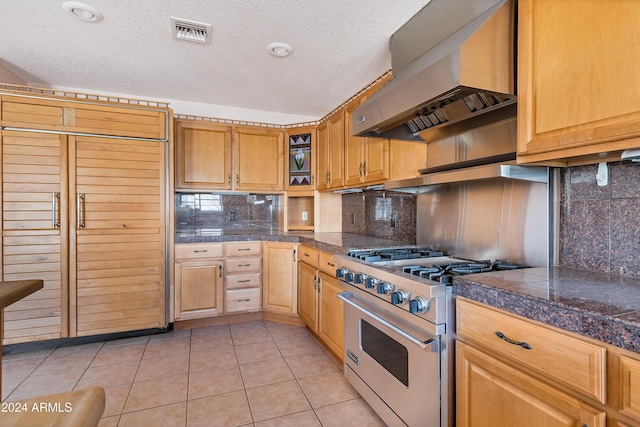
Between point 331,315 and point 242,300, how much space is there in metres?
1.19

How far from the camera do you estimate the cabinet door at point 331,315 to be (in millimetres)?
2246

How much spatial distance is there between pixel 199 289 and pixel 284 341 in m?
0.97

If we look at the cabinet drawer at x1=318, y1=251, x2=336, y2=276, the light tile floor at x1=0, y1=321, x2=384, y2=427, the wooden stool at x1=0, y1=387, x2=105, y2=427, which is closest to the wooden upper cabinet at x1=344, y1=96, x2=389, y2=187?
the cabinet drawer at x1=318, y1=251, x2=336, y2=276

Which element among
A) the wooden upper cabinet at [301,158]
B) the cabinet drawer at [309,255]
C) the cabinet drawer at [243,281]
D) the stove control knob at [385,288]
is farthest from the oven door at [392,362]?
the wooden upper cabinet at [301,158]

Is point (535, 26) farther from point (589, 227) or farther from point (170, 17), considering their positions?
point (170, 17)

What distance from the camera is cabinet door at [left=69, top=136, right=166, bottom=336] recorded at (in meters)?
2.67

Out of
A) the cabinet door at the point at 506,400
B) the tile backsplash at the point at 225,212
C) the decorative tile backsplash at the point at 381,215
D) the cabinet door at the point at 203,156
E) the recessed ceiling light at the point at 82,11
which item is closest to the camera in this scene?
the cabinet door at the point at 506,400

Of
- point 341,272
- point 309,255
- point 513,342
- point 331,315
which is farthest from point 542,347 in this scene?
point 309,255

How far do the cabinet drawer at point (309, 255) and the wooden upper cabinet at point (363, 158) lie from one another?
0.66 meters

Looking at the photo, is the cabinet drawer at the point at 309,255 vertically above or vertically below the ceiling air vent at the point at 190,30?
below

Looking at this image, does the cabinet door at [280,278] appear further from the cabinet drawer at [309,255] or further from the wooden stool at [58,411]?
the wooden stool at [58,411]

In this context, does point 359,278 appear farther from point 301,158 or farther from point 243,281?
point 301,158

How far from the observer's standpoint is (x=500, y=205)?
1672 mm

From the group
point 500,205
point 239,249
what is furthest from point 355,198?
point 500,205
